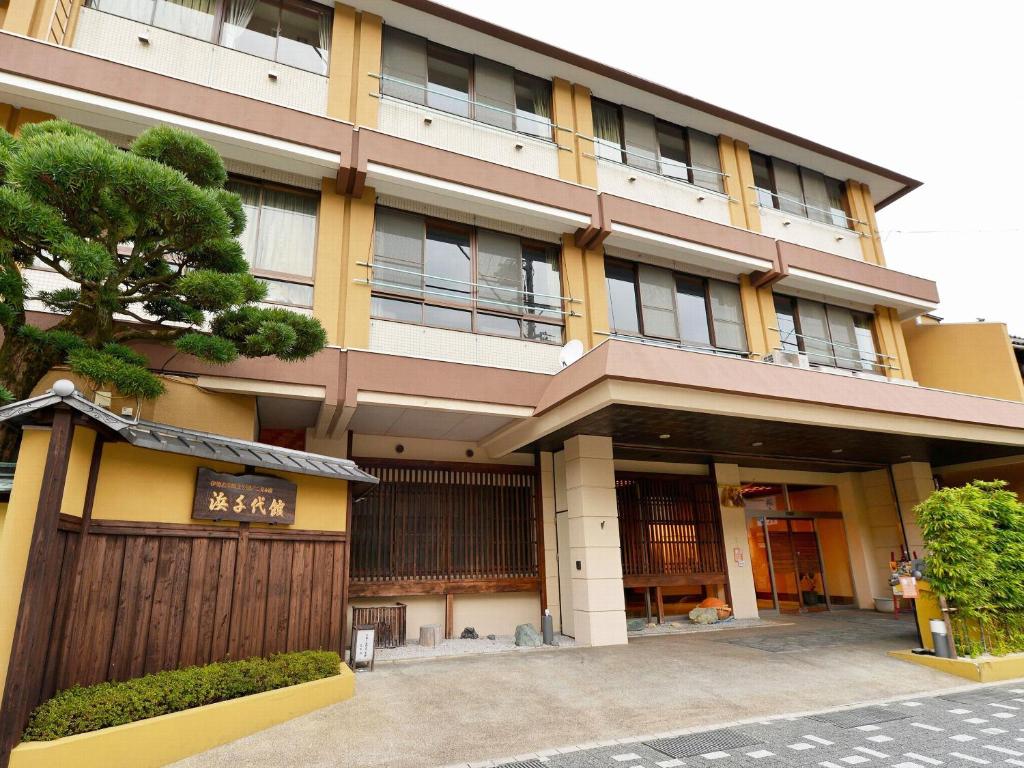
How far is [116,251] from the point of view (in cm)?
554

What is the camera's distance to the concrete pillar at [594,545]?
8.82 m

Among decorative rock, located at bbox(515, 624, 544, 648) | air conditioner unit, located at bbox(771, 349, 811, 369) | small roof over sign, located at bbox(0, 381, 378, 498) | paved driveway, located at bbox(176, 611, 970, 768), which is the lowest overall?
paved driveway, located at bbox(176, 611, 970, 768)

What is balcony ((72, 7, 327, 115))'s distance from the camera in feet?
25.8

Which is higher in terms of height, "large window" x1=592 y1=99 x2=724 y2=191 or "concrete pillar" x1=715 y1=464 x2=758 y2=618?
"large window" x1=592 y1=99 x2=724 y2=191

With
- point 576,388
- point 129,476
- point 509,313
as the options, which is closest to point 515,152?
point 509,313

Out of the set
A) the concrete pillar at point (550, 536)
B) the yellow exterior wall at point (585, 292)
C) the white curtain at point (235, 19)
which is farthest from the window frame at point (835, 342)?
the white curtain at point (235, 19)

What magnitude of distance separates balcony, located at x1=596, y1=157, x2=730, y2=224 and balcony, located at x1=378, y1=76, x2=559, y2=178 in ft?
3.83

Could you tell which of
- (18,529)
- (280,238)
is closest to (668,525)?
(280,238)

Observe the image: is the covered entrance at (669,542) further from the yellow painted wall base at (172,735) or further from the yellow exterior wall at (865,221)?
the yellow painted wall base at (172,735)

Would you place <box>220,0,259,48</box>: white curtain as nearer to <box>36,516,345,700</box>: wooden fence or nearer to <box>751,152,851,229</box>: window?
<box>36,516,345,700</box>: wooden fence

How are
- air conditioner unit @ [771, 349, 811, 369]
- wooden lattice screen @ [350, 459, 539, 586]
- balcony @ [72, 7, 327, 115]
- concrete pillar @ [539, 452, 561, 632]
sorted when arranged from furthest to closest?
air conditioner unit @ [771, 349, 811, 369] → concrete pillar @ [539, 452, 561, 632] → wooden lattice screen @ [350, 459, 539, 586] → balcony @ [72, 7, 327, 115]

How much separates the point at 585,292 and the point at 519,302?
4.18 ft

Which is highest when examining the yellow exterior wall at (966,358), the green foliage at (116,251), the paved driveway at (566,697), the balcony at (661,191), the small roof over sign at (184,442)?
the balcony at (661,191)

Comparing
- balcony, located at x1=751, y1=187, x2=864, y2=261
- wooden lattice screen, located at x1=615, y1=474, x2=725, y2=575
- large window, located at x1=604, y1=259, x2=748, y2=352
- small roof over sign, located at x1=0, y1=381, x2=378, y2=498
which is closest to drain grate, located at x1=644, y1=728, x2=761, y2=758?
small roof over sign, located at x1=0, y1=381, x2=378, y2=498
